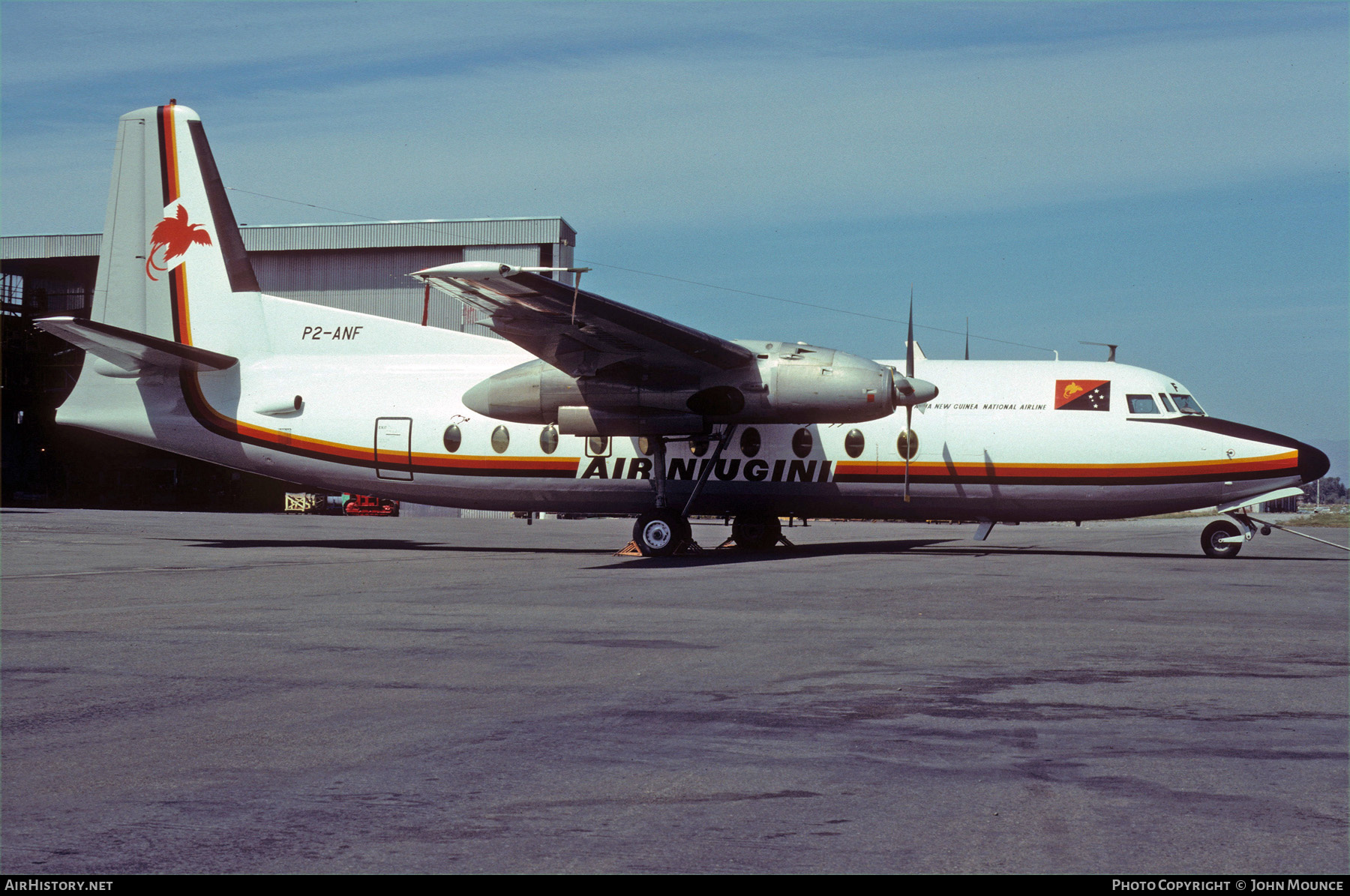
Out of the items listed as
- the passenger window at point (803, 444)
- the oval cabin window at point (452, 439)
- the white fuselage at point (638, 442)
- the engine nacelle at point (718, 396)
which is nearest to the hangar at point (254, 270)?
the white fuselage at point (638, 442)

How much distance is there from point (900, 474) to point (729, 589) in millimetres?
8229

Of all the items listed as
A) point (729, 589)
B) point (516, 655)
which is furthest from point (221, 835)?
point (729, 589)

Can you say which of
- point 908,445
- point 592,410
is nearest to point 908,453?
point 908,445

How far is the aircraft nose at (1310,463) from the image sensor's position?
853 inches

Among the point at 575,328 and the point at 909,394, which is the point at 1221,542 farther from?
the point at 575,328

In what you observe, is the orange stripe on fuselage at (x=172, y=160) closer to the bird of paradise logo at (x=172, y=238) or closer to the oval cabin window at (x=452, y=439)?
the bird of paradise logo at (x=172, y=238)

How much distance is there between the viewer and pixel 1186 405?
22719 millimetres

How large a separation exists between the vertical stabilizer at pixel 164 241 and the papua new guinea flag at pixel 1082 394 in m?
17.5

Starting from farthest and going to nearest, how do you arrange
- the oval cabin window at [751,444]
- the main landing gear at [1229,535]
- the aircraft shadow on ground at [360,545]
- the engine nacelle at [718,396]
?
the aircraft shadow on ground at [360,545] < the oval cabin window at [751,444] < the main landing gear at [1229,535] < the engine nacelle at [718,396]

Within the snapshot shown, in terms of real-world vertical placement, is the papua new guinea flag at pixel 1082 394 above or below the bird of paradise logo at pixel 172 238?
below

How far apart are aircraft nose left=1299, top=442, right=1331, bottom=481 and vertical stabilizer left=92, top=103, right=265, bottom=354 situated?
869 inches

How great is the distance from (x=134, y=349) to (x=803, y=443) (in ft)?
47.5

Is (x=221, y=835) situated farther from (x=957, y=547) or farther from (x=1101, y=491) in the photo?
(x=957, y=547)

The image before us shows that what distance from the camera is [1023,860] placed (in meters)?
4.41
